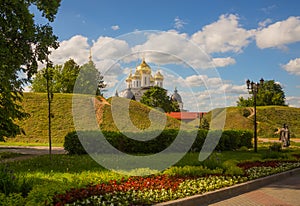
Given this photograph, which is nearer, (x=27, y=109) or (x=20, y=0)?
(x=20, y=0)

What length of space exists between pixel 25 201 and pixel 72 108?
3050 centimetres

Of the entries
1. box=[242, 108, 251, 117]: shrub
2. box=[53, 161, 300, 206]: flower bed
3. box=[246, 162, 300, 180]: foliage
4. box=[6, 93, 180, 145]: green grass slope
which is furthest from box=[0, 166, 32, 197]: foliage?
box=[242, 108, 251, 117]: shrub

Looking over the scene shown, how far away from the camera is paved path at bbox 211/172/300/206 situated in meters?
7.55

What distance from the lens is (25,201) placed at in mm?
5555

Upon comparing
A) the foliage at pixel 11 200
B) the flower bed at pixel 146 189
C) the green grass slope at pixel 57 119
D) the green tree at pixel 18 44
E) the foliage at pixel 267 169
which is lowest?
the foliage at pixel 267 169

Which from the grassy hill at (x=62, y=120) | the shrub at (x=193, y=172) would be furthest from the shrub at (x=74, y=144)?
the grassy hill at (x=62, y=120)

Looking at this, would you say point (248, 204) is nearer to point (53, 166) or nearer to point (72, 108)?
point (53, 166)

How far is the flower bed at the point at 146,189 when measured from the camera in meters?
6.32

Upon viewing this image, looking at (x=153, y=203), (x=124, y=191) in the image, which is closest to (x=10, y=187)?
(x=124, y=191)

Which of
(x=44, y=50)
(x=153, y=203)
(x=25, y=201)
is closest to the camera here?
(x=25, y=201)

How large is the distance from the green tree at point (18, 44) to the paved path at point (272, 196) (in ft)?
27.9

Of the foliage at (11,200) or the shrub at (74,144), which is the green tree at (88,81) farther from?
the foliage at (11,200)

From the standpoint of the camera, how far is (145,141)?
17.7m

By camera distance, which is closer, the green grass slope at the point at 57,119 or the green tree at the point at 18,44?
the green tree at the point at 18,44
